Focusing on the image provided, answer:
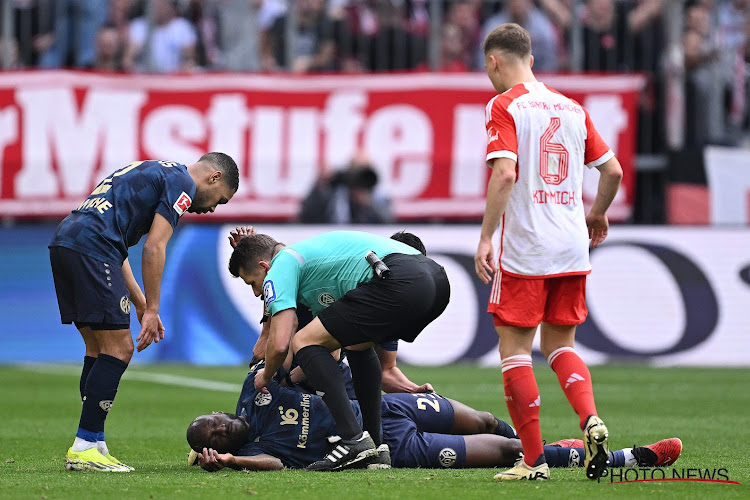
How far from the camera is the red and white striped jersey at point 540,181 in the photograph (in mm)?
6125

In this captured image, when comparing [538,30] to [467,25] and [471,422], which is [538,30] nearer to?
[467,25]

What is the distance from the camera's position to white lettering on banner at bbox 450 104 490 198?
16422 mm

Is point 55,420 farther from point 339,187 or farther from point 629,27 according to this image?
point 629,27

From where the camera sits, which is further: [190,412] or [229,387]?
[229,387]

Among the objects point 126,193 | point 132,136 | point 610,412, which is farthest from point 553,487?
point 132,136

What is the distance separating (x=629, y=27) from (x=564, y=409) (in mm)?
8232

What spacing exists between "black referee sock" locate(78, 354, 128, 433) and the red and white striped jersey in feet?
7.31

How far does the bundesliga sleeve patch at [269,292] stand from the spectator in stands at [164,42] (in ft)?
36.3

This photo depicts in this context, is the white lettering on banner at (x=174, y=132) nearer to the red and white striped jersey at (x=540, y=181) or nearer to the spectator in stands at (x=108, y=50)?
the spectator in stands at (x=108, y=50)

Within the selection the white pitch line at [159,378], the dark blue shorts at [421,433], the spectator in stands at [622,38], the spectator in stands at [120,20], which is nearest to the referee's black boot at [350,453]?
the dark blue shorts at [421,433]

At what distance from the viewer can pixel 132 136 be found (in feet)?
53.9

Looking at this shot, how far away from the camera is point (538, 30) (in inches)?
664

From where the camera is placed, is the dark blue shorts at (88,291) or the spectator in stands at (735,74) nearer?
the dark blue shorts at (88,291)

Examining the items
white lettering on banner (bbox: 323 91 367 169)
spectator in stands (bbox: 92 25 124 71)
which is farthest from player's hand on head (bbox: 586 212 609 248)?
spectator in stands (bbox: 92 25 124 71)
